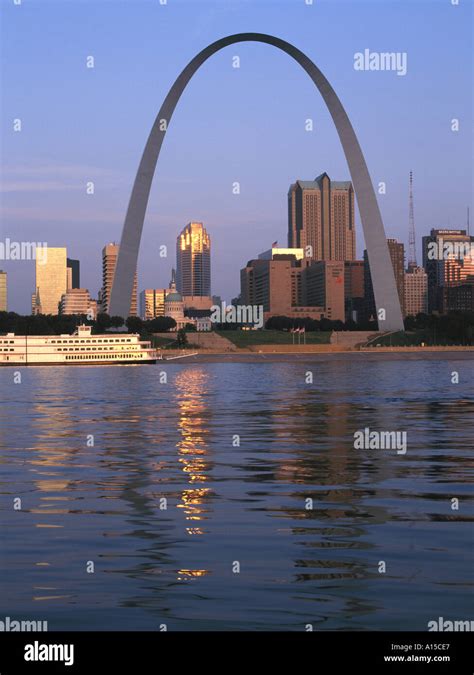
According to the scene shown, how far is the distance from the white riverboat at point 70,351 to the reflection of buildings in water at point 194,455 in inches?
3513

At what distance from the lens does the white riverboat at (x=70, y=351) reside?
143500mm

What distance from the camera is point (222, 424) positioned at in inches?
1490

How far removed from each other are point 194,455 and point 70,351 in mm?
120946

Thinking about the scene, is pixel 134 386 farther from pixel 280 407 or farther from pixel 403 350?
pixel 403 350

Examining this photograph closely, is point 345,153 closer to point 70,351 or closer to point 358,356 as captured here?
point 358,356

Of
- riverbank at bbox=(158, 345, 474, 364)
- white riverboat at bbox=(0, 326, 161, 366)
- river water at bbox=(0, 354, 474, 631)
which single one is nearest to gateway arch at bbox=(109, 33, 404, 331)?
white riverboat at bbox=(0, 326, 161, 366)

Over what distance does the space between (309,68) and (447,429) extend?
97.9 m

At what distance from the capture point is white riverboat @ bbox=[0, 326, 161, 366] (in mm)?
143500

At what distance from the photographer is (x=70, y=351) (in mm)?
145375

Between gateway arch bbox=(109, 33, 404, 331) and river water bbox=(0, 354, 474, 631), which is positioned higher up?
gateway arch bbox=(109, 33, 404, 331)

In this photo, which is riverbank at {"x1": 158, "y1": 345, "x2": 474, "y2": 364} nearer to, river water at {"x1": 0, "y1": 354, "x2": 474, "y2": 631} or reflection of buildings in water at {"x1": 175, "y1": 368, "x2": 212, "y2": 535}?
reflection of buildings in water at {"x1": 175, "y1": 368, "x2": 212, "y2": 535}

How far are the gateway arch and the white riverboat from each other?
1032cm

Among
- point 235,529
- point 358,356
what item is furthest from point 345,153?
point 235,529

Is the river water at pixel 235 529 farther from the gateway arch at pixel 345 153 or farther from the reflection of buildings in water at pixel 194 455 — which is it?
the gateway arch at pixel 345 153
